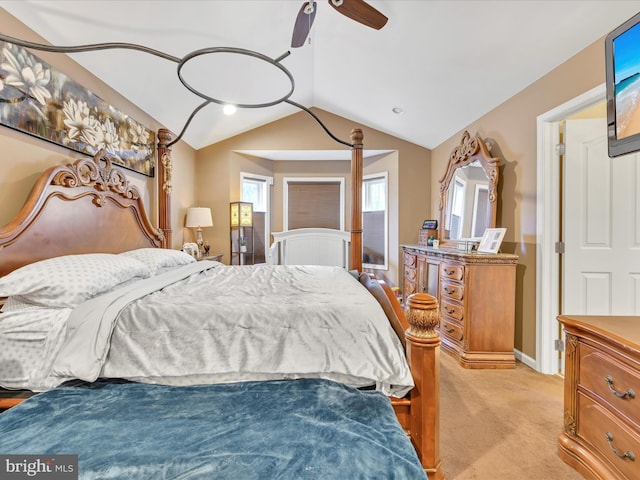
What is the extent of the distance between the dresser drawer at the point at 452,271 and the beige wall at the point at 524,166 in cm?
54

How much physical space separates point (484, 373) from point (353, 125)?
12.6ft

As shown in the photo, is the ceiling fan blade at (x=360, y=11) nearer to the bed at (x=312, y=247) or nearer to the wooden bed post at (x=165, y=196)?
the wooden bed post at (x=165, y=196)

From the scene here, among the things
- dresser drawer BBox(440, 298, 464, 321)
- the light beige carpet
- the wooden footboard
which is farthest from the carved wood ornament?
dresser drawer BBox(440, 298, 464, 321)

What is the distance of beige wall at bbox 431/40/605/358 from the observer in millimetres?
2453

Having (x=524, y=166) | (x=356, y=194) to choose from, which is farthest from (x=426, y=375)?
(x=524, y=166)

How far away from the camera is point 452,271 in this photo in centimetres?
304

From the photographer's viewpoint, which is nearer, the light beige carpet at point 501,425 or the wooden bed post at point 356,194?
the light beige carpet at point 501,425

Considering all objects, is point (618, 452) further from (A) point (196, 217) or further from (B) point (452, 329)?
(A) point (196, 217)

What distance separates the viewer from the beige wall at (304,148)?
4824 mm

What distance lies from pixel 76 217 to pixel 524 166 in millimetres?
3693

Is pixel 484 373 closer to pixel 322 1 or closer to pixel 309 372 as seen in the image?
pixel 309 372

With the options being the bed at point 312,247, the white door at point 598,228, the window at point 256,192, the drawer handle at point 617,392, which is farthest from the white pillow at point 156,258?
the white door at point 598,228

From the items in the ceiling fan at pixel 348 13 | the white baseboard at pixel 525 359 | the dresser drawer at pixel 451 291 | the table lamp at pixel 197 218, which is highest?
the ceiling fan at pixel 348 13

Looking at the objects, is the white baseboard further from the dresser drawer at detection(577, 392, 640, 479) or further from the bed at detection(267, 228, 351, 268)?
the bed at detection(267, 228, 351, 268)
